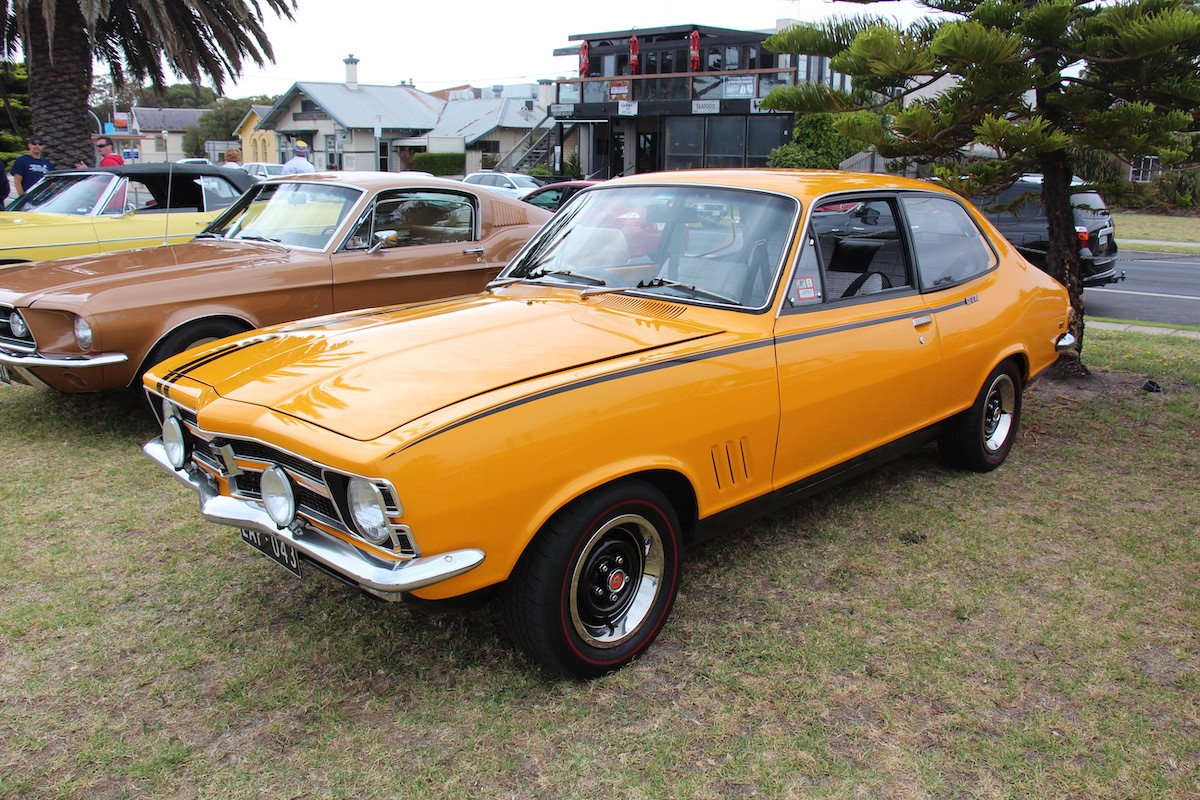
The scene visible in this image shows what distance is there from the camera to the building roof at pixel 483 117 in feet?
156

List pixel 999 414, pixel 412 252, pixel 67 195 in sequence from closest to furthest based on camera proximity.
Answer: pixel 999 414, pixel 412 252, pixel 67 195

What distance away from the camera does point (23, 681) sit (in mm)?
3174

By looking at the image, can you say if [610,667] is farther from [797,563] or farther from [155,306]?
[155,306]

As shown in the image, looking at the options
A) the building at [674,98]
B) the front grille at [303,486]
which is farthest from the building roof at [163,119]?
the front grille at [303,486]

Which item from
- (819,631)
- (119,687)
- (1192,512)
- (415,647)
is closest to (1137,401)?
(1192,512)

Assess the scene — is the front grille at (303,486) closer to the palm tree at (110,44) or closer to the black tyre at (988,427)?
the black tyre at (988,427)

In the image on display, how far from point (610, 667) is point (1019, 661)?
152 centimetres

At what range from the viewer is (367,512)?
2.74 metres

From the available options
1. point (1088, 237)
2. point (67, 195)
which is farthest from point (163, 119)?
point (1088, 237)

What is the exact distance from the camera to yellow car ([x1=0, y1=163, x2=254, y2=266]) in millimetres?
7691

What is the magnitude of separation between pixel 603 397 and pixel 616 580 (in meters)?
0.68

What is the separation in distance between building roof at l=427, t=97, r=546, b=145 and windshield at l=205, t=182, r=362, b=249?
40.4 m

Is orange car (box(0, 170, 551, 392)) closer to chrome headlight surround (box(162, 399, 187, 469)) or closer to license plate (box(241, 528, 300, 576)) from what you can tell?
chrome headlight surround (box(162, 399, 187, 469))

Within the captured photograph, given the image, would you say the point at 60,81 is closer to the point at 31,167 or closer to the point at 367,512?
the point at 31,167
